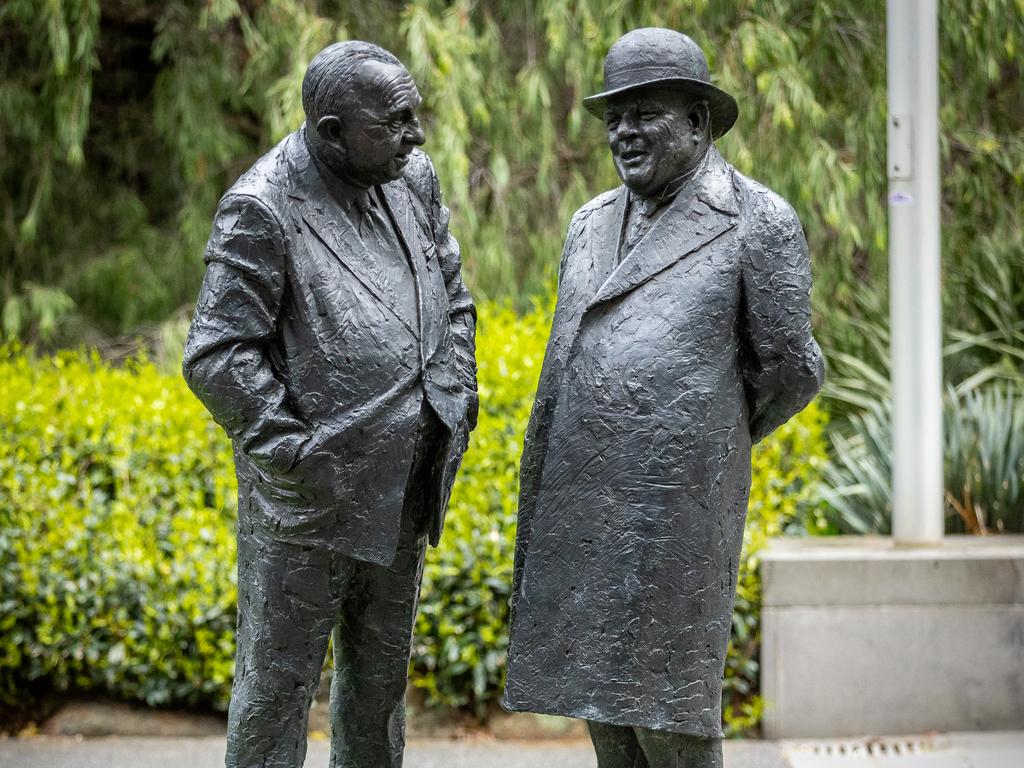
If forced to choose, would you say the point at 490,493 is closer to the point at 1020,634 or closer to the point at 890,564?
the point at 890,564

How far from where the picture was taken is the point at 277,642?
3684mm

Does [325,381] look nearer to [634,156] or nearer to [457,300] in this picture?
[457,300]

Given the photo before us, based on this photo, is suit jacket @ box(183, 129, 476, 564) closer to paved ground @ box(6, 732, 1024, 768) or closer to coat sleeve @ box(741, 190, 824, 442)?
coat sleeve @ box(741, 190, 824, 442)

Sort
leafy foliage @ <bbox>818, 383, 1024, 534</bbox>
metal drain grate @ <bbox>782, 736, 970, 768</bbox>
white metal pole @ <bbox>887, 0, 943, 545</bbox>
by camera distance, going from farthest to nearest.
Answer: leafy foliage @ <bbox>818, 383, 1024, 534</bbox>
white metal pole @ <bbox>887, 0, 943, 545</bbox>
metal drain grate @ <bbox>782, 736, 970, 768</bbox>

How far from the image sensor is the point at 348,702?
391 cm

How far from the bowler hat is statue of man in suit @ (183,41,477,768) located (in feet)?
1.59

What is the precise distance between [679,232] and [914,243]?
301 centimetres

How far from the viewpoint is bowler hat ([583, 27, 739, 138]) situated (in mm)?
3451

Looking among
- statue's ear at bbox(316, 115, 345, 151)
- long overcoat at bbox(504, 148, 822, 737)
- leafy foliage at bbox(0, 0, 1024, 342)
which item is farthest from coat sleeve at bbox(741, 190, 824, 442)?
leafy foliage at bbox(0, 0, 1024, 342)

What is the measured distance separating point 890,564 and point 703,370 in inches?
103

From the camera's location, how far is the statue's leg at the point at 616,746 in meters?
3.78

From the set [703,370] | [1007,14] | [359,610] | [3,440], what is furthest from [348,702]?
[1007,14]

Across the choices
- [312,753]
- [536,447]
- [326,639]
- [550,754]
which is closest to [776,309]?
[536,447]

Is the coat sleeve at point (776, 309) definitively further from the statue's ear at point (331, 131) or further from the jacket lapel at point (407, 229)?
the statue's ear at point (331, 131)
